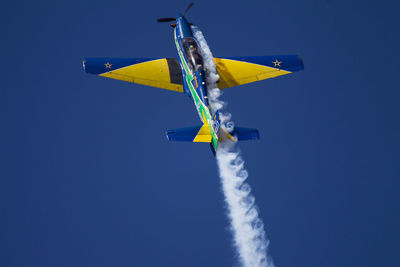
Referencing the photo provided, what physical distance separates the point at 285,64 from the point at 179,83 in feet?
16.1

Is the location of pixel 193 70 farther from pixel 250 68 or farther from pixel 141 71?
pixel 250 68

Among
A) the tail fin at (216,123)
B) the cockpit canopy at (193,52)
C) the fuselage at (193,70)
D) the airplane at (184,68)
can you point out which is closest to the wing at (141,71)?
the airplane at (184,68)

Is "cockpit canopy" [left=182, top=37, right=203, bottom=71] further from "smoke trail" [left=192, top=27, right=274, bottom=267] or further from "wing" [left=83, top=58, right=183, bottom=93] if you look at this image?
"wing" [left=83, top=58, right=183, bottom=93]

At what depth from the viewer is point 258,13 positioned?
53.9 metres

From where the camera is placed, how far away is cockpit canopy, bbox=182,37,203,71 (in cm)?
2212

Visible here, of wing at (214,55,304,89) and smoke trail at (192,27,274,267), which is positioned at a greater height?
wing at (214,55,304,89)

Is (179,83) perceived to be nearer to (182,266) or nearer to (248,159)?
(182,266)

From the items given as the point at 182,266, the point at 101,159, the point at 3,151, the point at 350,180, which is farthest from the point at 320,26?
the point at 3,151

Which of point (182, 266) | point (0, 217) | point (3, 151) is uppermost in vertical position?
point (3, 151)

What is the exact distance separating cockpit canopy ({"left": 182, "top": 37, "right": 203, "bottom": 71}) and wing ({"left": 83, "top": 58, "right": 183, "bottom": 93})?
1.40 m

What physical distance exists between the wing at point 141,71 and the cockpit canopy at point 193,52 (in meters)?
1.40

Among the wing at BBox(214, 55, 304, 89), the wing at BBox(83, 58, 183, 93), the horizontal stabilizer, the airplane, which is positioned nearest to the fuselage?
the airplane

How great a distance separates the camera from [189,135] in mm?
20297

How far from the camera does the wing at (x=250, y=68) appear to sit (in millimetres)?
24125
